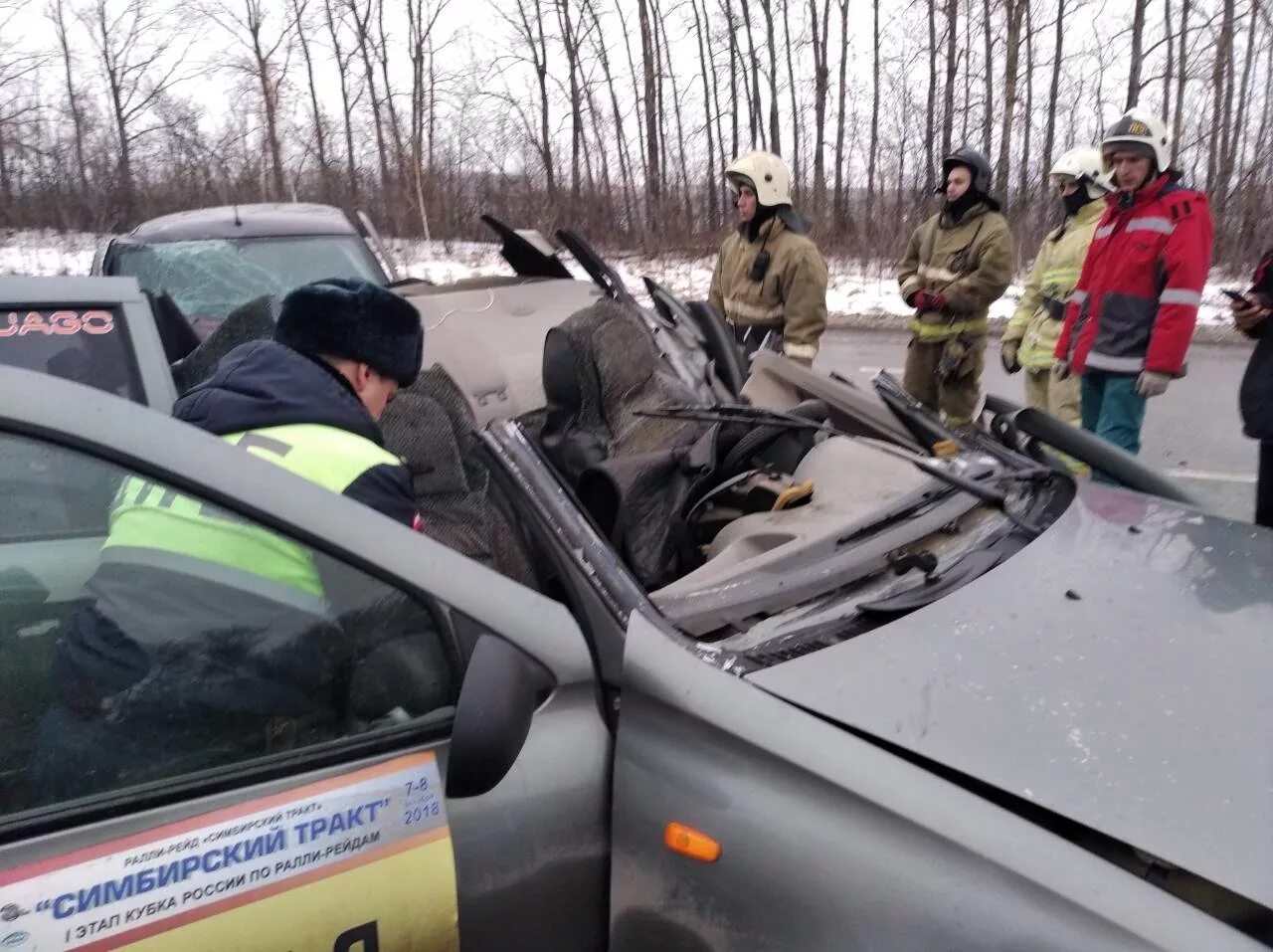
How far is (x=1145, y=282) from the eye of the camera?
4.28 meters

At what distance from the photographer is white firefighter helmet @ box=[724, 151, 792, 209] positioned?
4.98m

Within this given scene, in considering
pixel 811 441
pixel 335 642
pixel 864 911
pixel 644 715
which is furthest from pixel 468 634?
pixel 811 441

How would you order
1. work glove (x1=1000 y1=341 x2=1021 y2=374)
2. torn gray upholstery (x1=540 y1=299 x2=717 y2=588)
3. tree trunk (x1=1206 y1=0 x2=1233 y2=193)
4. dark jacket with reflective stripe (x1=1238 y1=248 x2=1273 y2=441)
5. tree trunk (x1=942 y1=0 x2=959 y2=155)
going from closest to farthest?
1. torn gray upholstery (x1=540 y1=299 x2=717 y2=588)
2. dark jacket with reflective stripe (x1=1238 y1=248 x2=1273 y2=441)
3. work glove (x1=1000 y1=341 x2=1021 y2=374)
4. tree trunk (x1=1206 y1=0 x2=1233 y2=193)
5. tree trunk (x1=942 y1=0 x2=959 y2=155)

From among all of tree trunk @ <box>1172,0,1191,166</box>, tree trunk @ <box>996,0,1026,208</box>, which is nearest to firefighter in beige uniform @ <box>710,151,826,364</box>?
tree trunk @ <box>996,0,1026,208</box>

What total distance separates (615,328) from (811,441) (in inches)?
34.1

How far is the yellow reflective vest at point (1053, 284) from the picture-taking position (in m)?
5.15

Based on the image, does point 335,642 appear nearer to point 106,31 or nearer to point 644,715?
point 644,715

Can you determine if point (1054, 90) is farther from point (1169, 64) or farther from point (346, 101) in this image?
point (346, 101)

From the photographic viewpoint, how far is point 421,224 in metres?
22.5

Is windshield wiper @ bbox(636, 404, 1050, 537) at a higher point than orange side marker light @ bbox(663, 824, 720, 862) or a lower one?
higher

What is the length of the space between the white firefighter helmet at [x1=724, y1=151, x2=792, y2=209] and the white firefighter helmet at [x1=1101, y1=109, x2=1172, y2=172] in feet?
4.97

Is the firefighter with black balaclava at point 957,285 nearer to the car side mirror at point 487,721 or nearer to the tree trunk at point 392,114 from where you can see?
the car side mirror at point 487,721

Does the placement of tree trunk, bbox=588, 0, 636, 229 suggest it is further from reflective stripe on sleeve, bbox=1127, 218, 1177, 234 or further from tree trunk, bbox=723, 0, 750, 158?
reflective stripe on sleeve, bbox=1127, 218, 1177, 234

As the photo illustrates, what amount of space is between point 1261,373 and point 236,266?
18.9 ft
